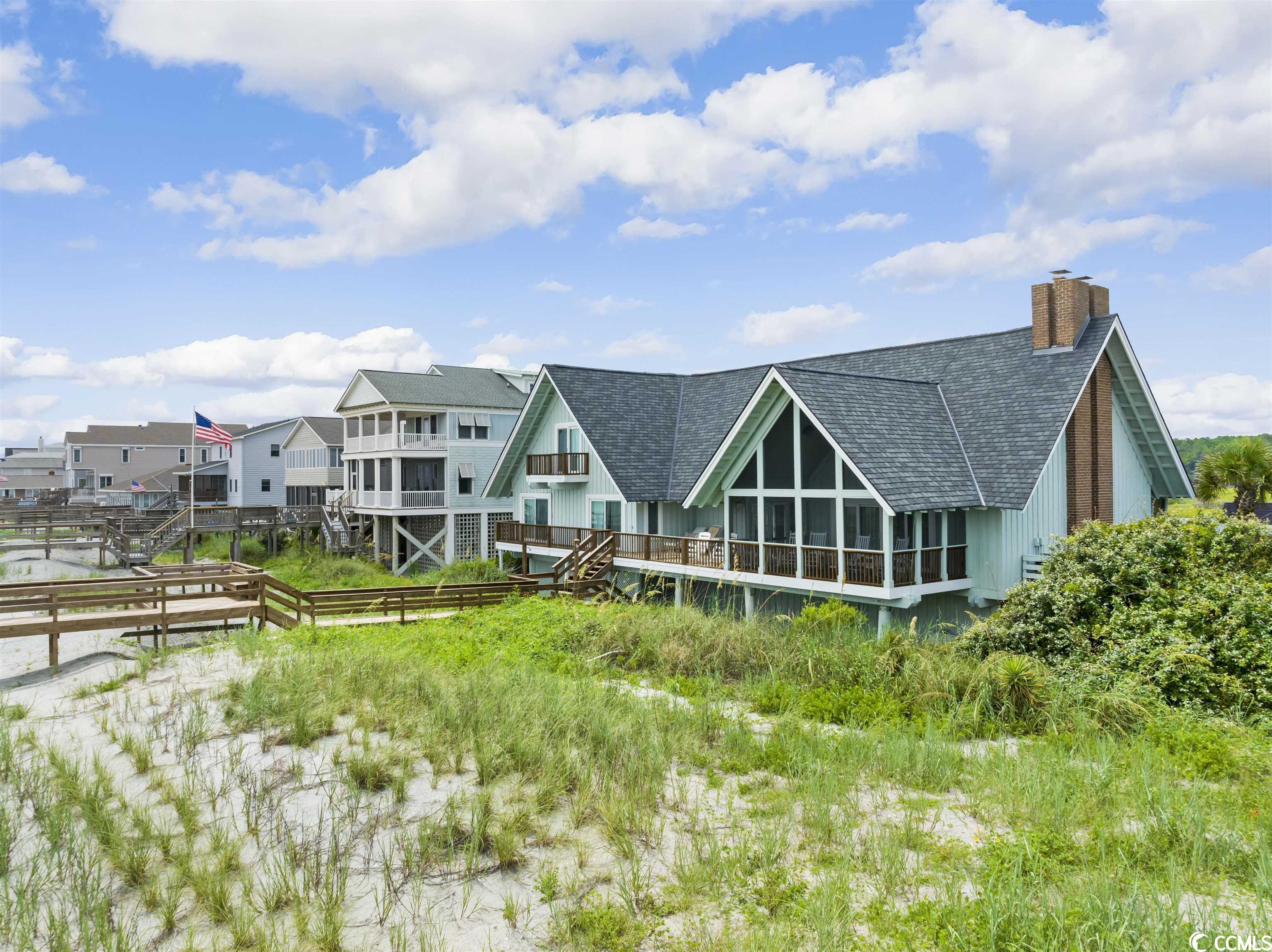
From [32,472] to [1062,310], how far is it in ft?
396

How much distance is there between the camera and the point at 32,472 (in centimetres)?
9981

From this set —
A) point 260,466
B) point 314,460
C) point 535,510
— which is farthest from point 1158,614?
point 260,466

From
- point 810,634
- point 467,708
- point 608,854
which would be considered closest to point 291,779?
point 467,708

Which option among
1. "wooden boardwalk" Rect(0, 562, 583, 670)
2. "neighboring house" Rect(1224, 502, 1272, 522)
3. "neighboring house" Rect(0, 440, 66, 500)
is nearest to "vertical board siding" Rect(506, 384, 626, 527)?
"wooden boardwalk" Rect(0, 562, 583, 670)

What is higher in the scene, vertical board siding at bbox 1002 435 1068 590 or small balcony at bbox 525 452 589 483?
small balcony at bbox 525 452 589 483

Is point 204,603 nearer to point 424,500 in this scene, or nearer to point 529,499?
point 529,499

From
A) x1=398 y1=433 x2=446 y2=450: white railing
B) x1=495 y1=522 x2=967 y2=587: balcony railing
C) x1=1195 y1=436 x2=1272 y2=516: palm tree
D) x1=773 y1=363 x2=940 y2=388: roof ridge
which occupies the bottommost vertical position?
x1=495 y1=522 x2=967 y2=587: balcony railing

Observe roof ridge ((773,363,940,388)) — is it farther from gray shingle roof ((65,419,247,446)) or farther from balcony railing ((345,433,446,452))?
gray shingle roof ((65,419,247,446))

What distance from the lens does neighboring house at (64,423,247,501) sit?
254 feet

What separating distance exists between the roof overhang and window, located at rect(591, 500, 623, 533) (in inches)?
187

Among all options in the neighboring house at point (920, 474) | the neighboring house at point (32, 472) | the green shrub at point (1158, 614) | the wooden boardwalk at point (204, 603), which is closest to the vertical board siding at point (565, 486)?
the neighboring house at point (920, 474)

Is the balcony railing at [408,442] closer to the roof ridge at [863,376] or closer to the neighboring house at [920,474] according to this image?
the neighboring house at [920,474]

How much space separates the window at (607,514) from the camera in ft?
86.9

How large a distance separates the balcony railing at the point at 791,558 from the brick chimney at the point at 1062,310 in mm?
6558
